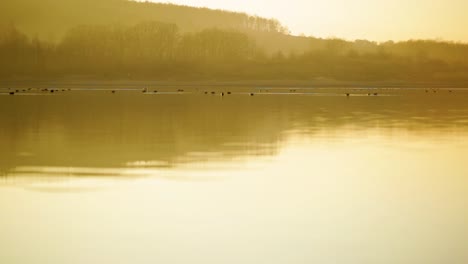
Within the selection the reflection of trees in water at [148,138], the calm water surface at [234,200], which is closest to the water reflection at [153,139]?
the reflection of trees in water at [148,138]

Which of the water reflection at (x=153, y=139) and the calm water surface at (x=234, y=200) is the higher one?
the water reflection at (x=153, y=139)

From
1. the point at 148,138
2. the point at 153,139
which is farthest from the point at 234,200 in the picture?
the point at 148,138

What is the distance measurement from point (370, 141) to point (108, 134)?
33.4 ft

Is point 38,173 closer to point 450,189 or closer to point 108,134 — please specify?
point 450,189

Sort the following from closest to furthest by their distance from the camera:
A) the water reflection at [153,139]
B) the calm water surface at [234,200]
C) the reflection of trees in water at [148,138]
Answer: the calm water surface at [234,200]
the water reflection at [153,139]
the reflection of trees in water at [148,138]

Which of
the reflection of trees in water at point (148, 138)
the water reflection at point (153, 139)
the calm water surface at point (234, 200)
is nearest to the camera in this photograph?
the calm water surface at point (234, 200)

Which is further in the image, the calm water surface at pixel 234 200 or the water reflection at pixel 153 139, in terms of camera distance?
the water reflection at pixel 153 139

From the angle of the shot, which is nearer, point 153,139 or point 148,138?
point 153,139

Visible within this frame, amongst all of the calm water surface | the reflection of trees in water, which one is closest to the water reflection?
the reflection of trees in water

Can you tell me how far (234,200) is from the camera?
14.6 metres

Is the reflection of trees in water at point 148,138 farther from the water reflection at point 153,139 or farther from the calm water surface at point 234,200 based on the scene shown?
the calm water surface at point 234,200

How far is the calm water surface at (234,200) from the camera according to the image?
1094cm

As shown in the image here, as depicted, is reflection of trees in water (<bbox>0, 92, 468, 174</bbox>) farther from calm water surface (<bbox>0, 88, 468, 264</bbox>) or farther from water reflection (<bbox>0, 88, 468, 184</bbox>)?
calm water surface (<bbox>0, 88, 468, 264</bbox>)

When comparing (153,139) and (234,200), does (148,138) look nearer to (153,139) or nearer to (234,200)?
(153,139)
